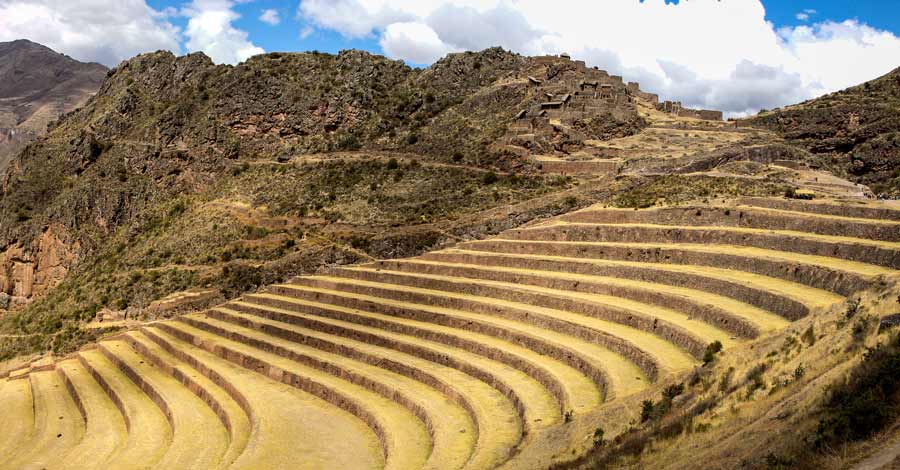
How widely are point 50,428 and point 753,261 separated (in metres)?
20.8

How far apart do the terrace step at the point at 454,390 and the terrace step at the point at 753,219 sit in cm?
980

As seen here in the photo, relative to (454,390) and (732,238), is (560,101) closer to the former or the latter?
(732,238)

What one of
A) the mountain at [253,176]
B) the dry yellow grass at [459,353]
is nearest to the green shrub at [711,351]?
the dry yellow grass at [459,353]

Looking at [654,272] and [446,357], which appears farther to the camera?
[654,272]

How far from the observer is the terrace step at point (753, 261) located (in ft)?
45.2

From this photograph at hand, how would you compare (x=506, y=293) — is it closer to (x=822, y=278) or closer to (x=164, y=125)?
(x=822, y=278)

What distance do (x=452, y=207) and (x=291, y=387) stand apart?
653 inches

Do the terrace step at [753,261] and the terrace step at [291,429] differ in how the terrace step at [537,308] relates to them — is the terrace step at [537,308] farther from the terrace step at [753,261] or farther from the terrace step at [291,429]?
the terrace step at [291,429]

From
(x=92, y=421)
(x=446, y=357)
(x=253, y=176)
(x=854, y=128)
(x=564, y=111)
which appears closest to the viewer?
(x=446, y=357)

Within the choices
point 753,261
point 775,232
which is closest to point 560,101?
point 775,232

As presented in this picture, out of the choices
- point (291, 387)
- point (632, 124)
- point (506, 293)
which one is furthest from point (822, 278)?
point (632, 124)

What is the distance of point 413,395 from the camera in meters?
16.1

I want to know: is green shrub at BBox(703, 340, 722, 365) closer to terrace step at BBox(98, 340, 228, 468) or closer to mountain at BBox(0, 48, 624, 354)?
terrace step at BBox(98, 340, 228, 468)

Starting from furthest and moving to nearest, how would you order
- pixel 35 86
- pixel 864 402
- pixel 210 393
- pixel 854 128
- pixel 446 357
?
pixel 35 86 < pixel 854 128 < pixel 210 393 < pixel 446 357 < pixel 864 402
